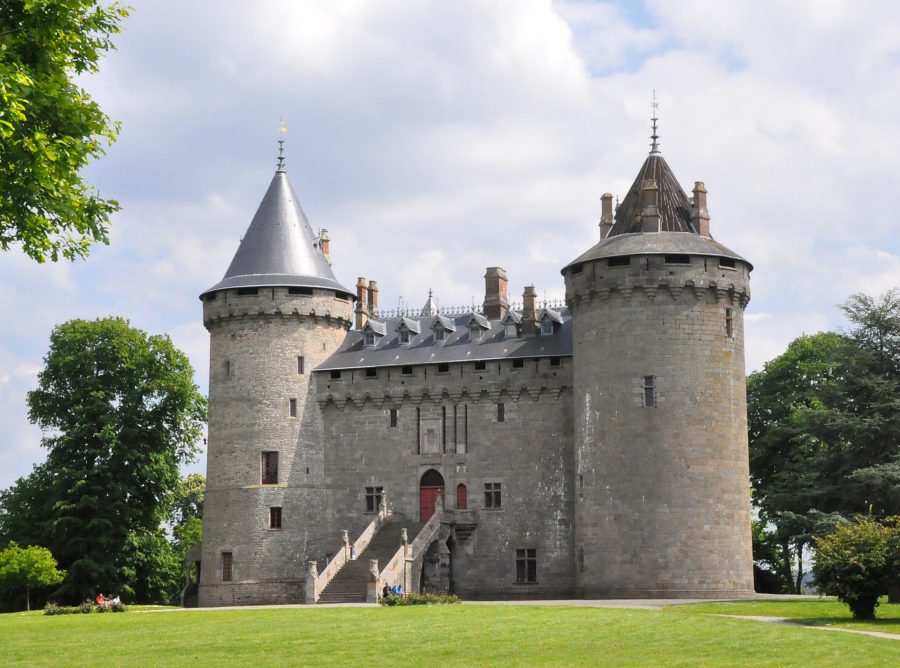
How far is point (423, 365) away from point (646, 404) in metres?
10.5

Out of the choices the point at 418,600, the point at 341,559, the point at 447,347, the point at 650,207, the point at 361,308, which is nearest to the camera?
the point at 418,600

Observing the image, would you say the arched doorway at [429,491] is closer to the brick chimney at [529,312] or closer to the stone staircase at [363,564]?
the stone staircase at [363,564]

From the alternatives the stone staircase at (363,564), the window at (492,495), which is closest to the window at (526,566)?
the window at (492,495)

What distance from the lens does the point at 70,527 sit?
5741 centimetres

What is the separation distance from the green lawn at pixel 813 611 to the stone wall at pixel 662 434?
5.64m

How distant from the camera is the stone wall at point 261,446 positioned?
53.8m

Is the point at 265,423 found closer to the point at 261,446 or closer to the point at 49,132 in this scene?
the point at 261,446

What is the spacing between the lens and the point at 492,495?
53.2 metres

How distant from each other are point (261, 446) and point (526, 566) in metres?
11.5

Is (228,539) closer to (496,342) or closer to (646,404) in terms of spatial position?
(496,342)

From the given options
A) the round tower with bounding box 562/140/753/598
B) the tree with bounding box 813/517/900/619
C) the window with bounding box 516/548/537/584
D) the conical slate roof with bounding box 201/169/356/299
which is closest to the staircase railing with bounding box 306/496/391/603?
the window with bounding box 516/548/537/584

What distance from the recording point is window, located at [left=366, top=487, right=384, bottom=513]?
54875 mm

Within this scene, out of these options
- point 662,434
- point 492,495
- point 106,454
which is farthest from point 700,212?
point 106,454

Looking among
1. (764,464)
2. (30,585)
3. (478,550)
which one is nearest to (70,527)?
(30,585)
